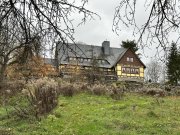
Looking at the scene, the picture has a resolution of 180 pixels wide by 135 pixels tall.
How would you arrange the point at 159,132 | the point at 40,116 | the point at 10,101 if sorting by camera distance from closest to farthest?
1. the point at 159,132
2. the point at 40,116
3. the point at 10,101

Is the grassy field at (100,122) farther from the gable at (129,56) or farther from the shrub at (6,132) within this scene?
the gable at (129,56)

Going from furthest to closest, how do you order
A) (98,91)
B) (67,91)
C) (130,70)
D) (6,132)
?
1. (130,70)
2. (98,91)
3. (67,91)
4. (6,132)

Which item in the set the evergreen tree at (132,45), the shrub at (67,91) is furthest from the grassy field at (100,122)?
the shrub at (67,91)

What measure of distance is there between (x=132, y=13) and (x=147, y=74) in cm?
8807

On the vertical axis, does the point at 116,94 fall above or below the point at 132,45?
below

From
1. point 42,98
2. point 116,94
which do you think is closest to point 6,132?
point 42,98

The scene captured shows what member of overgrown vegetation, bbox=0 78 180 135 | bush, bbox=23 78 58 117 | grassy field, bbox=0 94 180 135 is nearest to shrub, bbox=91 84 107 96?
overgrown vegetation, bbox=0 78 180 135

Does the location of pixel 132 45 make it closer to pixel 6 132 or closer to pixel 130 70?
pixel 6 132

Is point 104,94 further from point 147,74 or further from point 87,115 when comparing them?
point 147,74

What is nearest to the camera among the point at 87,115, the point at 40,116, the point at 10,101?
the point at 40,116

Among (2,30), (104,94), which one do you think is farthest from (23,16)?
(104,94)

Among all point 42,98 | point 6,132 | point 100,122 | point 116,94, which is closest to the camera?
point 6,132

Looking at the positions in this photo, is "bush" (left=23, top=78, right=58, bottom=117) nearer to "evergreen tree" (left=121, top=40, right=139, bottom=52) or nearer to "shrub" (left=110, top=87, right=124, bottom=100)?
"evergreen tree" (left=121, top=40, right=139, bottom=52)

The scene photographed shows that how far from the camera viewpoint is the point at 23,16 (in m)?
4.76
